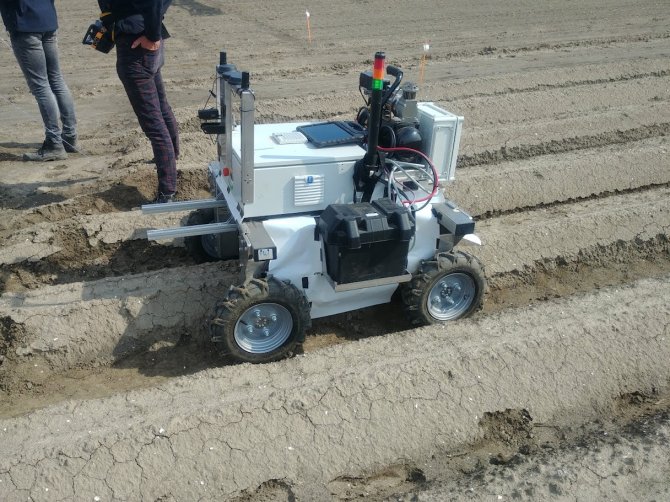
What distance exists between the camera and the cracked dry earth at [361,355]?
3.69 m

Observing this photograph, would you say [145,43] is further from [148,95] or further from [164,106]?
[164,106]

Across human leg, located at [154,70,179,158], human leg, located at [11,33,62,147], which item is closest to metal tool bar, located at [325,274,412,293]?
human leg, located at [154,70,179,158]

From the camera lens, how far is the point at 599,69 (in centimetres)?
1103

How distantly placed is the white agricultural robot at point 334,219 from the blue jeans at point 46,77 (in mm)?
3132

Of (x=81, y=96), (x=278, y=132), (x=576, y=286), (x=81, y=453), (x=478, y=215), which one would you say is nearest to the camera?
(x=81, y=453)

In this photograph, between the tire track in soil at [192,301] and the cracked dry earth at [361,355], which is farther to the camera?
the tire track in soil at [192,301]

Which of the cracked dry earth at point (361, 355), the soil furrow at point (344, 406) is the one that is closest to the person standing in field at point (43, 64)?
the cracked dry earth at point (361, 355)

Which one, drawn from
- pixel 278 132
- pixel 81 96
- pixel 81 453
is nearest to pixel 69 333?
pixel 81 453

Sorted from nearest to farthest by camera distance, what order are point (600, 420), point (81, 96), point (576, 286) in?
point (600, 420) < point (576, 286) < point (81, 96)

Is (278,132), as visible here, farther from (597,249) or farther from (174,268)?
(597,249)

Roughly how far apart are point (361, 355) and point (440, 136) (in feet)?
5.21

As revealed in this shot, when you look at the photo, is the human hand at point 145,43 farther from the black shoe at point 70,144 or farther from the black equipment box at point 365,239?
the black shoe at point 70,144

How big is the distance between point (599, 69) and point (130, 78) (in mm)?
8210

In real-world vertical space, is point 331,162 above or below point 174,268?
above
